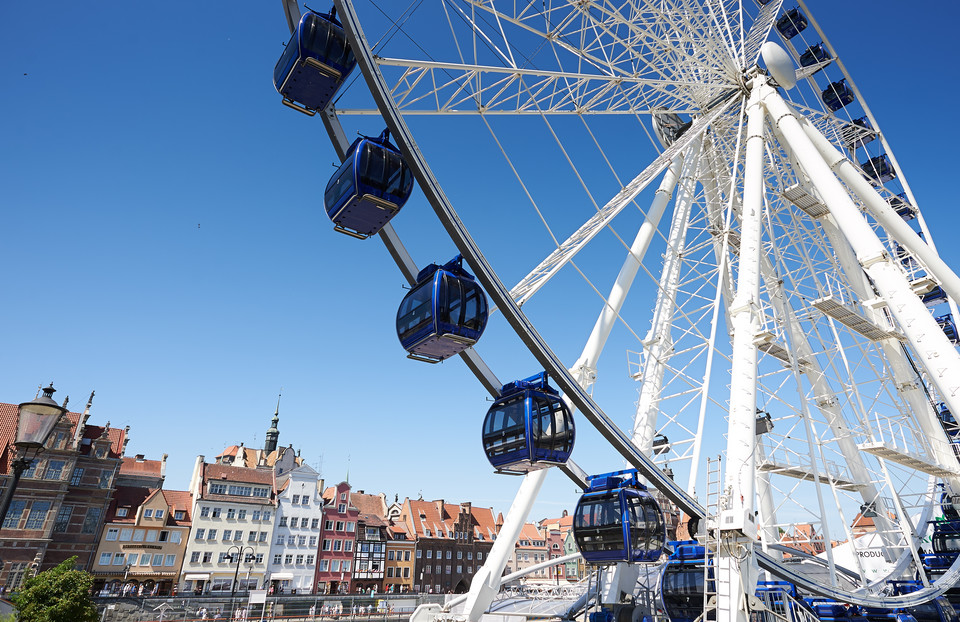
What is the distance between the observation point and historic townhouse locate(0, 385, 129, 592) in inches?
1657

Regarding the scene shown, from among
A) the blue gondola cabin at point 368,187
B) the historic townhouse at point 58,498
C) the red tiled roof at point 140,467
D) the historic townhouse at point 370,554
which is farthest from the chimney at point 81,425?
the blue gondola cabin at point 368,187

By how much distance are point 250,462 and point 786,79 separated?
223 ft

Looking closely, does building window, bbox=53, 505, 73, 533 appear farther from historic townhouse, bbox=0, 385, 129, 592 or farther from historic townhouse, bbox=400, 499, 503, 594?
historic townhouse, bbox=400, 499, 503, 594

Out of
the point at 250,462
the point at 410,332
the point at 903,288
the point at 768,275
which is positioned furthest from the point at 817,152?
the point at 250,462

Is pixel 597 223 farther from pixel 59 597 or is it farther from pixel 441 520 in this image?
pixel 441 520

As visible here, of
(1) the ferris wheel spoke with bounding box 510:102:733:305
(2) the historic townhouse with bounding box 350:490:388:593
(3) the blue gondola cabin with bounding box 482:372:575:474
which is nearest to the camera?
(3) the blue gondola cabin with bounding box 482:372:575:474

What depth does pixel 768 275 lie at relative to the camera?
73.0 feet

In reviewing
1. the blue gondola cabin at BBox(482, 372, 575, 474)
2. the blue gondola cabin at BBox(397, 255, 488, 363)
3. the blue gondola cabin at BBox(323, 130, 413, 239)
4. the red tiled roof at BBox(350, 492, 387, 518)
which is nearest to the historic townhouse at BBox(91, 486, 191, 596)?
the red tiled roof at BBox(350, 492, 387, 518)

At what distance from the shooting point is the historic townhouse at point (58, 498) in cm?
4209

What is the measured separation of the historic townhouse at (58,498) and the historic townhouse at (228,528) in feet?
23.3

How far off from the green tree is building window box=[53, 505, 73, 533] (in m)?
24.6

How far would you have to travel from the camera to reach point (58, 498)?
1752 inches

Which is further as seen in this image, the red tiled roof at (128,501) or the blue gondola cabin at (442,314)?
the red tiled roof at (128,501)

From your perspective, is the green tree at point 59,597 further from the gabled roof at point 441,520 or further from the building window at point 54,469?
the gabled roof at point 441,520
